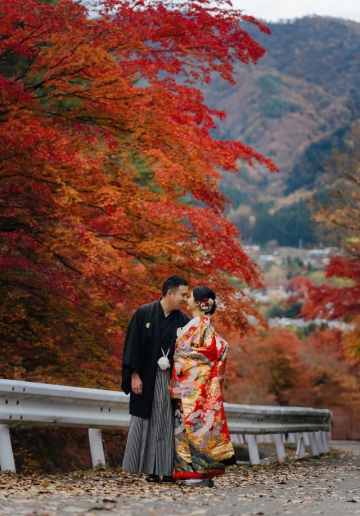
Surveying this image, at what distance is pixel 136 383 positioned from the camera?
23.9 ft

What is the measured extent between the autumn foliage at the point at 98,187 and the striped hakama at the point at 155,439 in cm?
311

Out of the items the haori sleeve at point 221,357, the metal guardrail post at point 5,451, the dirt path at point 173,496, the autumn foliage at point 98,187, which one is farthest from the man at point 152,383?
the autumn foliage at point 98,187

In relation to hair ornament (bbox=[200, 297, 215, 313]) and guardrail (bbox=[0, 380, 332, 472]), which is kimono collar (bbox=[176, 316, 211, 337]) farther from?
guardrail (bbox=[0, 380, 332, 472])

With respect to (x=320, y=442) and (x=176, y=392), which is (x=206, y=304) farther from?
(x=320, y=442)

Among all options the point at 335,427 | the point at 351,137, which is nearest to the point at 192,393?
the point at 351,137

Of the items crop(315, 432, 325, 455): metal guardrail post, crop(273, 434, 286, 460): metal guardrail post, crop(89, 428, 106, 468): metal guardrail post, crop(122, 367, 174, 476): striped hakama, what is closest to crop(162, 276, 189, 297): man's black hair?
crop(122, 367, 174, 476): striped hakama

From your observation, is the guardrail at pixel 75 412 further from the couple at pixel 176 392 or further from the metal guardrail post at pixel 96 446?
the couple at pixel 176 392

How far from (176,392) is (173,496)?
1.36m

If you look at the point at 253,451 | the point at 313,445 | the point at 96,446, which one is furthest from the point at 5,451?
the point at 313,445

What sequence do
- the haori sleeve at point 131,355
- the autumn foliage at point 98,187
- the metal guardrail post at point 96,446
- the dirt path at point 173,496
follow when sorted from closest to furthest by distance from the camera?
the dirt path at point 173,496, the haori sleeve at point 131,355, the metal guardrail post at point 96,446, the autumn foliage at point 98,187

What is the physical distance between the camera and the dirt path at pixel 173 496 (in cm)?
501

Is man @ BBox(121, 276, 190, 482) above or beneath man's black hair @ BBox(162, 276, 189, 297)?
beneath

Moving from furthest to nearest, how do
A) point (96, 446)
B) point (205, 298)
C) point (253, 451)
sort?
point (253, 451), point (96, 446), point (205, 298)

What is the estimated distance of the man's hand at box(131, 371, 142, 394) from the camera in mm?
7260
